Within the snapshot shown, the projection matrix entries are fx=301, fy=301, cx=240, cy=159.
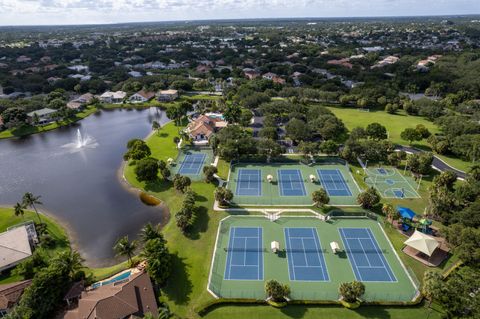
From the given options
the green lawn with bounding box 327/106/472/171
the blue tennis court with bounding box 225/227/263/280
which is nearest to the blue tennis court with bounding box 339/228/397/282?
the blue tennis court with bounding box 225/227/263/280

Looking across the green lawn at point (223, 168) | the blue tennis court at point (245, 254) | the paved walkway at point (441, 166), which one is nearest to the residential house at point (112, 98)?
the green lawn at point (223, 168)

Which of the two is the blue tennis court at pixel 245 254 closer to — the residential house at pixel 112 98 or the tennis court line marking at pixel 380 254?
the tennis court line marking at pixel 380 254

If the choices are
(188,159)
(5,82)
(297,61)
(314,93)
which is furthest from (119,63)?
(188,159)

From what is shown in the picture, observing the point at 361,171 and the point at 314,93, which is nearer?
the point at 361,171

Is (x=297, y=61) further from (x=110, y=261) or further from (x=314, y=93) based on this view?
(x=110, y=261)

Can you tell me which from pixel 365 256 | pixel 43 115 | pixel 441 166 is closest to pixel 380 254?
pixel 365 256

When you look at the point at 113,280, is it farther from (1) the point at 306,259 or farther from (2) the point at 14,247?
(1) the point at 306,259
